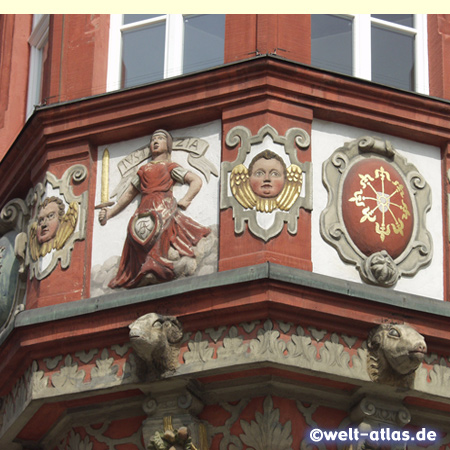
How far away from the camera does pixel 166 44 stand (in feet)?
52.0

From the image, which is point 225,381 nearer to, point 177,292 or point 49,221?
point 177,292

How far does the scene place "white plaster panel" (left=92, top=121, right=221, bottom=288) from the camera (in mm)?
14664

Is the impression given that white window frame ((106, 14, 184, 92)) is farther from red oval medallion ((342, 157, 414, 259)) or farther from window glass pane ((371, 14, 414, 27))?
red oval medallion ((342, 157, 414, 259))

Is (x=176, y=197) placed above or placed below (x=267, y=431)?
above

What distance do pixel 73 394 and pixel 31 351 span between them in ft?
1.96

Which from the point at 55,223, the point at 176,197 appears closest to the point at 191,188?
the point at 176,197

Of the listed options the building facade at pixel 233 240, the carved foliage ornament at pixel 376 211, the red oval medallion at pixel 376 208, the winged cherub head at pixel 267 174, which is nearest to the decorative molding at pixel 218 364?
the building facade at pixel 233 240

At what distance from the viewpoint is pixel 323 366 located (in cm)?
1382

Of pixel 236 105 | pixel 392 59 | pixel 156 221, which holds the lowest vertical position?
pixel 156 221

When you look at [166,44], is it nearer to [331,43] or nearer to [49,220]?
[331,43]

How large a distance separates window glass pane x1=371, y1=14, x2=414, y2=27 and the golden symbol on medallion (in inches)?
68.1

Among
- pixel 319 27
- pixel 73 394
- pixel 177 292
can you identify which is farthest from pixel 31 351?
pixel 319 27

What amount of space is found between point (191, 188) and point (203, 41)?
1.71 metres

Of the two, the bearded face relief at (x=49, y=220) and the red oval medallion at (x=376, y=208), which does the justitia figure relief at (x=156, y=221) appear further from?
the red oval medallion at (x=376, y=208)
